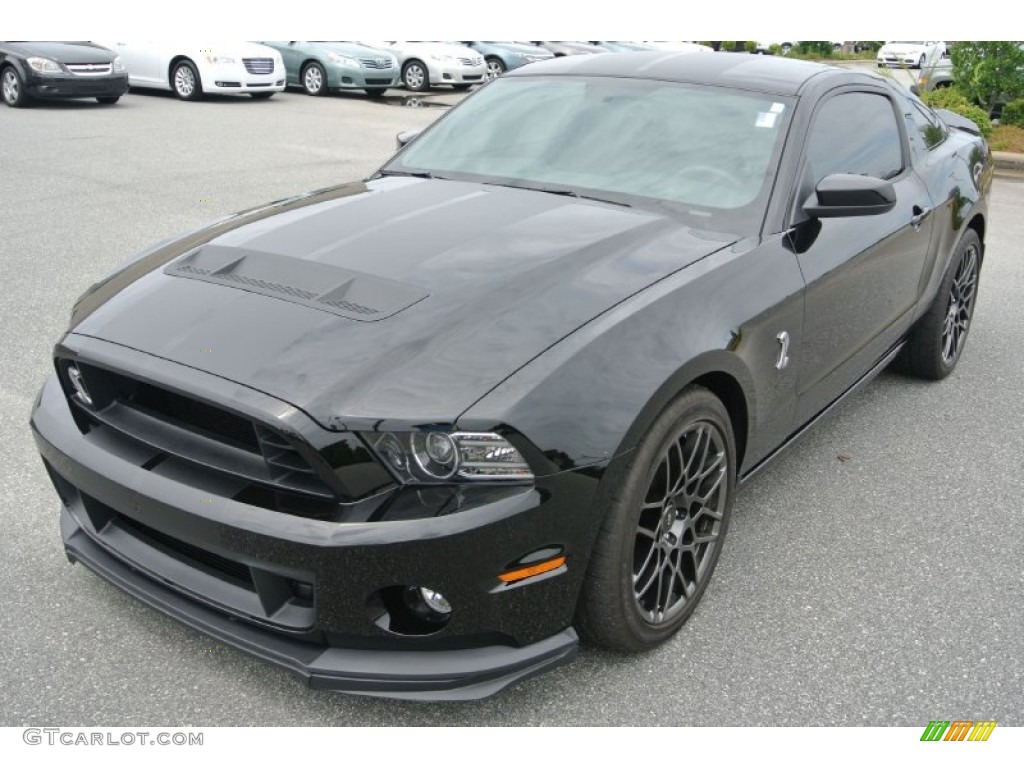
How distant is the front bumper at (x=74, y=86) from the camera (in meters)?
13.0

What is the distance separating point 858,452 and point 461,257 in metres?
2.16

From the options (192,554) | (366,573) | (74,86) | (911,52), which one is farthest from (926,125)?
(911,52)

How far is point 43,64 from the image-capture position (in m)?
13.1

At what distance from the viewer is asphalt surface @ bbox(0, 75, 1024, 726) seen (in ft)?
8.14

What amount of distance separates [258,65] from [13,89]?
369 cm

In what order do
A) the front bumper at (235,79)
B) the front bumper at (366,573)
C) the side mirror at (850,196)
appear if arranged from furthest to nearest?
the front bumper at (235,79), the side mirror at (850,196), the front bumper at (366,573)

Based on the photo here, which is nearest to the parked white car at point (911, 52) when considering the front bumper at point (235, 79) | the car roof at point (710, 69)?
the front bumper at point (235, 79)

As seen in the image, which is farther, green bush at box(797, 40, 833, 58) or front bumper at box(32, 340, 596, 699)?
green bush at box(797, 40, 833, 58)

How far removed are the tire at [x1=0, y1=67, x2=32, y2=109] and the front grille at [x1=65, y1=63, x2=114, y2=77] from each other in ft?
2.18

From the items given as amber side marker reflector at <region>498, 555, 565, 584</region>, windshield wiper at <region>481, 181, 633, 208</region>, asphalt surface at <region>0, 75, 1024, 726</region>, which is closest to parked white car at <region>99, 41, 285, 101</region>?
asphalt surface at <region>0, 75, 1024, 726</region>

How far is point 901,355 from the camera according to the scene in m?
4.85

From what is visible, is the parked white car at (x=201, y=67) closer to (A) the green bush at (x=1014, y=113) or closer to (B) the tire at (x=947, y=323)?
(A) the green bush at (x=1014, y=113)

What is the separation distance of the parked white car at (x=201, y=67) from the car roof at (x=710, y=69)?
40.6 feet
